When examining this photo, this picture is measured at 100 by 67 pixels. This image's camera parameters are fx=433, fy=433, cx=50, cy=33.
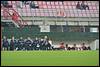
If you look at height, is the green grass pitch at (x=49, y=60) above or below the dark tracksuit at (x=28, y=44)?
above

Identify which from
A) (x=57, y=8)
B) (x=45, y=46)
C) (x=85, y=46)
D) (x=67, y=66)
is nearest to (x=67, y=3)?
(x=57, y=8)

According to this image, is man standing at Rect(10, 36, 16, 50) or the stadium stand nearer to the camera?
man standing at Rect(10, 36, 16, 50)

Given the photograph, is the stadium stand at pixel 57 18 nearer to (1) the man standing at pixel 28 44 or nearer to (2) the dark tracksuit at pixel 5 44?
(1) the man standing at pixel 28 44

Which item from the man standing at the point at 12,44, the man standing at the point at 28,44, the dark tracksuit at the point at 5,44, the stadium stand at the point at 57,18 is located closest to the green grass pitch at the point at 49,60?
the dark tracksuit at the point at 5,44

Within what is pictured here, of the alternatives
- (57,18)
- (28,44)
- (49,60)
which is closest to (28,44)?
(28,44)

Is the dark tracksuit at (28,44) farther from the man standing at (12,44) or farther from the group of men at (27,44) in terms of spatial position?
the man standing at (12,44)

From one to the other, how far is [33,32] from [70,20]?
4731 mm

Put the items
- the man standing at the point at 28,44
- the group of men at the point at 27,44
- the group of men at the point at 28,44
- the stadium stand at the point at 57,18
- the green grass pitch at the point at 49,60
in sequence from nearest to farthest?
the green grass pitch at the point at 49,60 < the group of men at the point at 27,44 < the group of men at the point at 28,44 < the man standing at the point at 28,44 < the stadium stand at the point at 57,18

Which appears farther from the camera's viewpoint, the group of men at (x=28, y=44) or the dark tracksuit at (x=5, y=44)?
the group of men at (x=28, y=44)

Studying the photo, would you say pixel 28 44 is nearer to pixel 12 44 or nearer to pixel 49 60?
pixel 12 44

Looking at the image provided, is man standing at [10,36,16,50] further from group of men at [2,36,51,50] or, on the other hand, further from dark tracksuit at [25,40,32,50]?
dark tracksuit at [25,40,32,50]

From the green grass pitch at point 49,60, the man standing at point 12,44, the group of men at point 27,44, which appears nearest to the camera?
the green grass pitch at point 49,60

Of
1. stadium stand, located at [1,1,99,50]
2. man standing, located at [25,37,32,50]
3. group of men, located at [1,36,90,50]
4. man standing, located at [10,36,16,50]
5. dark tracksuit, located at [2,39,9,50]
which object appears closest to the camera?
dark tracksuit, located at [2,39,9,50]

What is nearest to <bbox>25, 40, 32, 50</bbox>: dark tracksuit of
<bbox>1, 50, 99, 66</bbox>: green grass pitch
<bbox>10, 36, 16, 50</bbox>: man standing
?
<bbox>10, 36, 16, 50</bbox>: man standing
